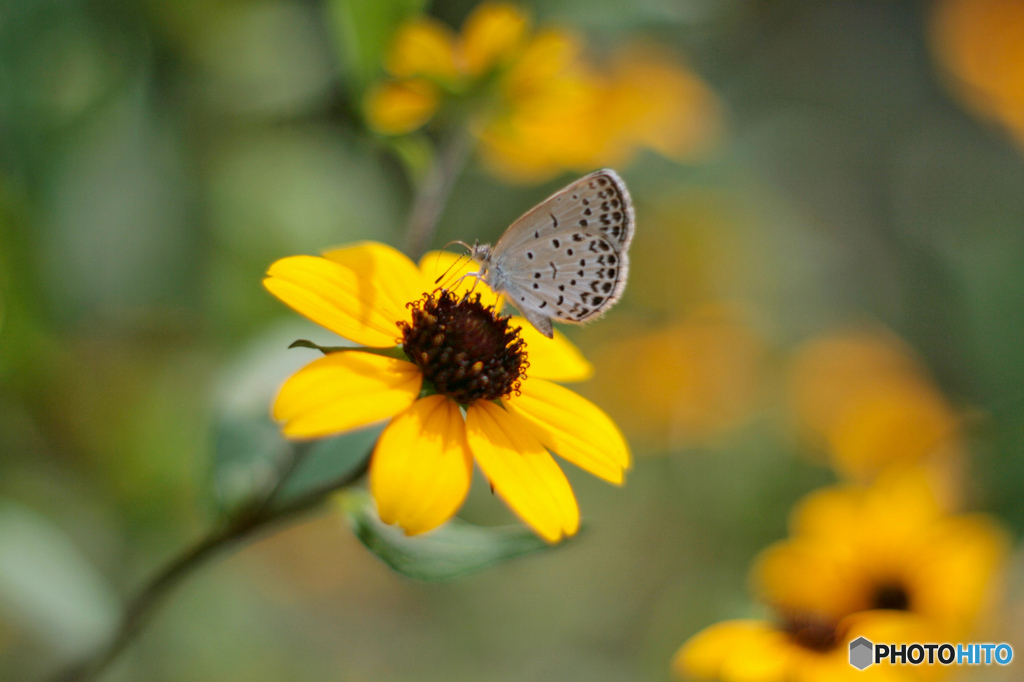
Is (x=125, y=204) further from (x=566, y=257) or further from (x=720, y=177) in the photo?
(x=720, y=177)

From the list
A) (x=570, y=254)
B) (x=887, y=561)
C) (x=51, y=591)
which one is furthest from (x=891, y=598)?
(x=51, y=591)

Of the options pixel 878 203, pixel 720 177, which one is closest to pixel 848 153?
pixel 878 203

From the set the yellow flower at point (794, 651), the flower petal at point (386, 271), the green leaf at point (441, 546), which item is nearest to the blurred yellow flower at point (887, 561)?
the yellow flower at point (794, 651)

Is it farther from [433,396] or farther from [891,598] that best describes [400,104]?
[891,598]

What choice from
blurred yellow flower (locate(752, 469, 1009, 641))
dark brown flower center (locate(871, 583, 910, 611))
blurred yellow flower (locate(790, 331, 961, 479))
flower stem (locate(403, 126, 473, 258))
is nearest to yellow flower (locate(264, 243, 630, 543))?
flower stem (locate(403, 126, 473, 258))

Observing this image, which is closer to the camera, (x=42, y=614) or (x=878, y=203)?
(x=42, y=614)

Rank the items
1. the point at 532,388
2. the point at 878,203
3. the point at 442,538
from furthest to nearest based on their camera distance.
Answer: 1. the point at 878,203
2. the point at 532,388
3. the point at 442,538

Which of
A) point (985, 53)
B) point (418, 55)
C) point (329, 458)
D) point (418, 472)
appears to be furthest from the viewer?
point (985, 53)

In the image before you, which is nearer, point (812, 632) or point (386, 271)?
point (386, 271)
